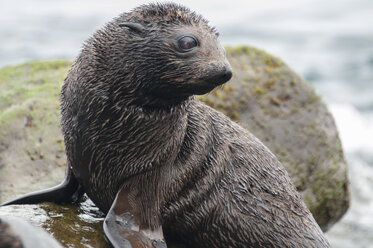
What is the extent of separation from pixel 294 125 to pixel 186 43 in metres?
5.62

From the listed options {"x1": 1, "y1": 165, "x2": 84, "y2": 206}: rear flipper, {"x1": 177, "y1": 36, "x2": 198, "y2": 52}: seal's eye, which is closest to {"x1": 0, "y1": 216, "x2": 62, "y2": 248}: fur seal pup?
{"x1": 177, "y1": 36, "x2": 198, "y2": 52}: seal's eye

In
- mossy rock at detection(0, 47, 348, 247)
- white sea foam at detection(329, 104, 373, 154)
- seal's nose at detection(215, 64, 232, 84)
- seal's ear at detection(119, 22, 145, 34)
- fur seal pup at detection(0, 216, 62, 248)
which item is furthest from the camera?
white sea foam at detection(329, 104, 373, 154)

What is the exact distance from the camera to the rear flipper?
261 inches

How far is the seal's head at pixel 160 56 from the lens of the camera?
5480mm

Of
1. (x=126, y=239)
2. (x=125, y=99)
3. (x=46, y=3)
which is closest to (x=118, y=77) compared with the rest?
(x=125, y=99)

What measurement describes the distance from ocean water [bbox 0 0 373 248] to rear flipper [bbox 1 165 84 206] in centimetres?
1228

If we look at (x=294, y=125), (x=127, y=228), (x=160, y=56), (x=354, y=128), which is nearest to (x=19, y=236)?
(x=127, y=228)

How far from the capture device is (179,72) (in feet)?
18.0

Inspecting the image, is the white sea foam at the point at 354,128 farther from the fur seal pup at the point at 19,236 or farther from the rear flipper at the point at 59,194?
the fur seal pup at the point at 19,236

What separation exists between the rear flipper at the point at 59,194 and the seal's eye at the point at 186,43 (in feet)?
7.02

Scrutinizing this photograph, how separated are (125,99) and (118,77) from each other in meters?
0.23

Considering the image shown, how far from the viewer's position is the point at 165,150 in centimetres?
598

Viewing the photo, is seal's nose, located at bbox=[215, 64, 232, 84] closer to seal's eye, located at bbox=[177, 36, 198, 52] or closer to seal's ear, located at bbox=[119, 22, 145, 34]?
seal's eye, located at bbox=[177, 36, 198, 52]

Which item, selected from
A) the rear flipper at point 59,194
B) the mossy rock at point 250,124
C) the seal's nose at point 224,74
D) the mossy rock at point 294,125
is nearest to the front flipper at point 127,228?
the rear flipper at point 59,194
